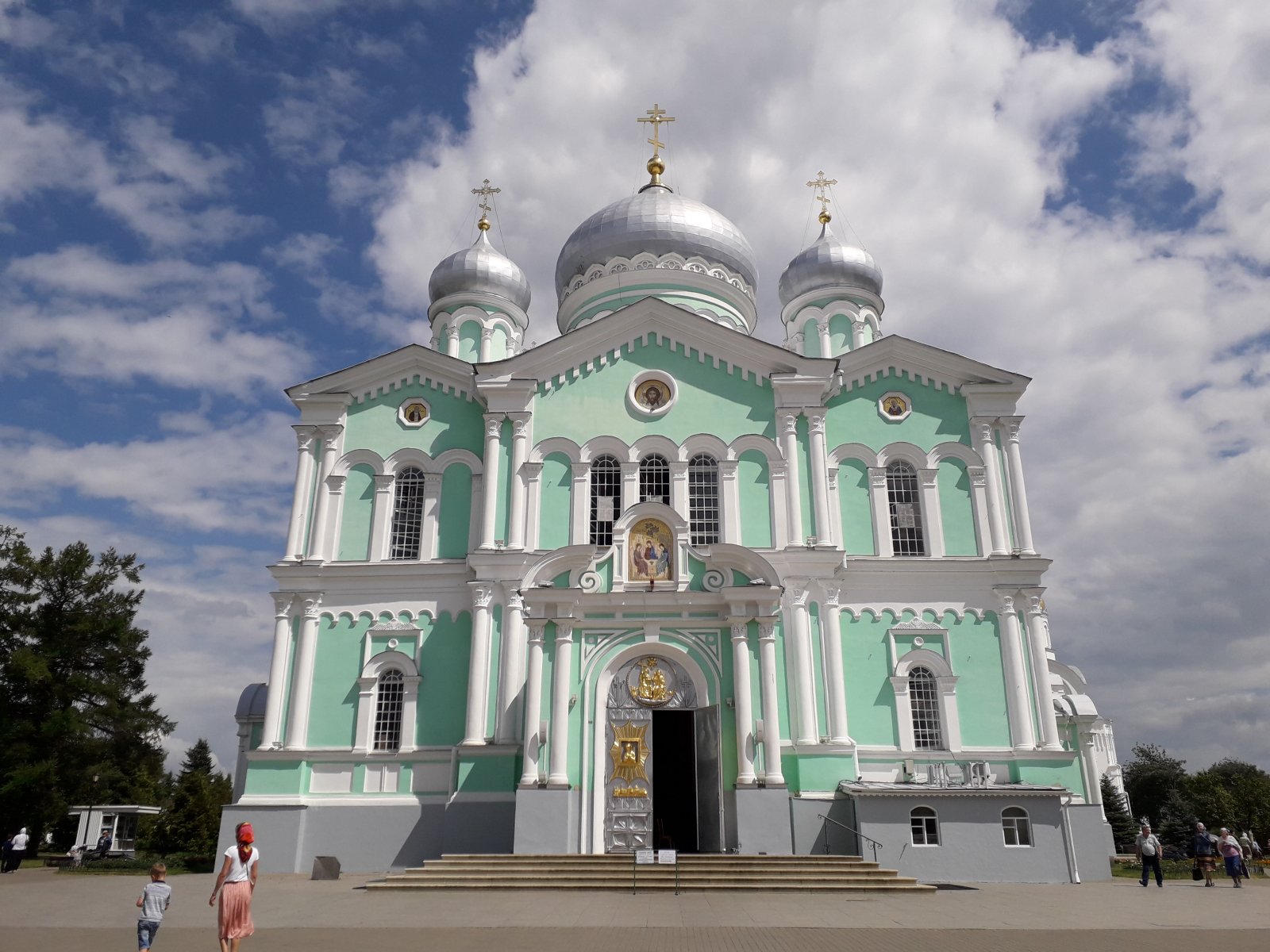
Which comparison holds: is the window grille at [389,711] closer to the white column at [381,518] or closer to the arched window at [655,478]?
the white column at [381,518]

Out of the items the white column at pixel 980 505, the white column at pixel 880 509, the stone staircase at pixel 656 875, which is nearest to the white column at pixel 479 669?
the stone staircase at pixel 656 875

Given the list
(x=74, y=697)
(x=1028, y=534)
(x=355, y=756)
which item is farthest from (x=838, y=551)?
(x=74, y=697)

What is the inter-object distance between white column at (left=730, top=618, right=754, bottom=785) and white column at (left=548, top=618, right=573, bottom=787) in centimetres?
326

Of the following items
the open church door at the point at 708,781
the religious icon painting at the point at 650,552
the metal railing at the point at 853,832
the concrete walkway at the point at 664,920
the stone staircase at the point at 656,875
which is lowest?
the concrete walkway at the point at 664,920

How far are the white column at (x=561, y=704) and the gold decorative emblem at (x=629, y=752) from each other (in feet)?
3.25

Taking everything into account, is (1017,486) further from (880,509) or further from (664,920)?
(664,920)

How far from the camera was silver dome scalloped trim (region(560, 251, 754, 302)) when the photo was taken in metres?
29.2

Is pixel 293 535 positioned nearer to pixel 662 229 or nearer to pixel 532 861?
pixel 532 861

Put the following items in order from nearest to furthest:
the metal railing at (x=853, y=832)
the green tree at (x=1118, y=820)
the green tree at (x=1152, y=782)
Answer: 1. the metal railing at (x=853, y=832)
2. the green tree at (x=1118, y=820)
3. the green tree at (x=1152, y=782)

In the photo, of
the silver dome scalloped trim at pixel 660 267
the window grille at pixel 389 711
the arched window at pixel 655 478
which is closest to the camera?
the window grille at pixel 389 711

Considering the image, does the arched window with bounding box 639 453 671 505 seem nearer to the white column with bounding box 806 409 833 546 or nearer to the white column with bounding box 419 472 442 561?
the white column with bounding box 806 409 833 546

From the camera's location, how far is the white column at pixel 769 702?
18.4 m

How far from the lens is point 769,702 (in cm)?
1889

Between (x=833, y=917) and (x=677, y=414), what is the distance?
42.0 feet
